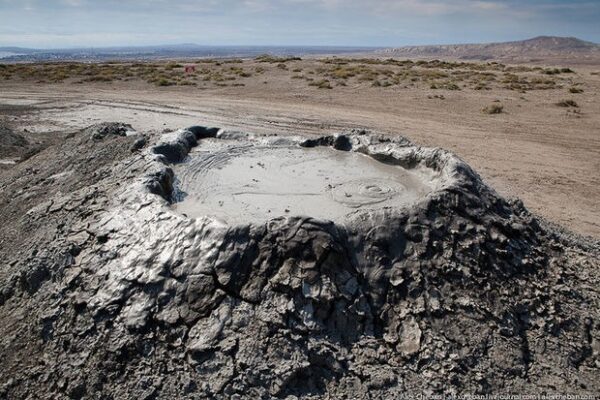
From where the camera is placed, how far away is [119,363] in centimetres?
337

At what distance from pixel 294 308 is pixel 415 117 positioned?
1325cm


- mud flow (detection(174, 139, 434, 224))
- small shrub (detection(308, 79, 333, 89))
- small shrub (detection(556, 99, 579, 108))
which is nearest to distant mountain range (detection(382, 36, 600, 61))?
small shrub (detection(308, 79, 333, 89))

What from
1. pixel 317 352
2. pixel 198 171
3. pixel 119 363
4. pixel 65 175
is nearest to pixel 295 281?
pixel 317 352

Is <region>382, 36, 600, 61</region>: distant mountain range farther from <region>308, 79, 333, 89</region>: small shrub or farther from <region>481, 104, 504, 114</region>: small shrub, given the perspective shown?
<region>481, 104, 504, 114</region>: small shrub

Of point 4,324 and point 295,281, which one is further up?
point 295,281

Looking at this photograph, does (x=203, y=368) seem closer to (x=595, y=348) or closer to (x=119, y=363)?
(x=119, y=363)

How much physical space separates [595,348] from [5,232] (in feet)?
19.9

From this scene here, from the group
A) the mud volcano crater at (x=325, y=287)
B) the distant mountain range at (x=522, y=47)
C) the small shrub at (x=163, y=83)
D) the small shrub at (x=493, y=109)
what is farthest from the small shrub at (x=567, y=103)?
the distant mountain range at (x=522, y=47)

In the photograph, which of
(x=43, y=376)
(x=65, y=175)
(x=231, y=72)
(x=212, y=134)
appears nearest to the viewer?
(x=43, y=376)

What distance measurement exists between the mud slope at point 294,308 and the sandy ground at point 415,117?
172 inches

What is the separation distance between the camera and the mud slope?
131 inches

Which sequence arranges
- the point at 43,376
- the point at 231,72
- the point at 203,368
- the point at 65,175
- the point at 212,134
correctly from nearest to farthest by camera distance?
1. the point at 203,368
2. the point at 43,376
3. the point at 65,175
4. the point at 212,134
5. the point at 231,72

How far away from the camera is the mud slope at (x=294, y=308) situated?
3320 mm

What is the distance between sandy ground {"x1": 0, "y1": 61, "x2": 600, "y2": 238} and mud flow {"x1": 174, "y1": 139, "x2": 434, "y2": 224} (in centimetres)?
410
